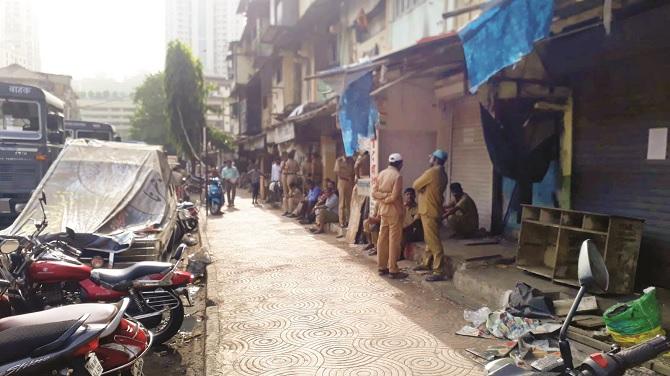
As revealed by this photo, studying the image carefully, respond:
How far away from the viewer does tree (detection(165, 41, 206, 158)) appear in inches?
1111

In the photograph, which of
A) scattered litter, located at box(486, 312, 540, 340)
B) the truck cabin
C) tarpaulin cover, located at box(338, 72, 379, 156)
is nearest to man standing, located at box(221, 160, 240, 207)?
the truck cabin

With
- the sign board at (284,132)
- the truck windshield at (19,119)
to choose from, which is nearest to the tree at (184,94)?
the sign board at (284,132)

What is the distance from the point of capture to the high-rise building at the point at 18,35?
4200 cm

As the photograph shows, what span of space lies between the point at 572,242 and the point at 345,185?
6.08 m

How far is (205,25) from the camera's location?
68750mm

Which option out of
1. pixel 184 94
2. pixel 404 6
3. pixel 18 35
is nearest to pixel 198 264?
pixel 404 6

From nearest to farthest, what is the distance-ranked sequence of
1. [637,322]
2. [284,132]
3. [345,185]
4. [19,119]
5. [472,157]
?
[637,322] → [472,157] → [19,119] → [345,185] → [284,132]

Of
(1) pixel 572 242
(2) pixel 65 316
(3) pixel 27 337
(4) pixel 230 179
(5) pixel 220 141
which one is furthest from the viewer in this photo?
(5) pixel 220 141

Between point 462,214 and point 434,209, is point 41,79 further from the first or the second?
point 434,209

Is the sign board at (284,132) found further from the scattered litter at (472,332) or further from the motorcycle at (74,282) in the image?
the scattered litter at (472,332)

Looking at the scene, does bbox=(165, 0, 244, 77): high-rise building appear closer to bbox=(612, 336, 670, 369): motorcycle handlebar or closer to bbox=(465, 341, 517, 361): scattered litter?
bbox=(465, 341, 517, 361): scattered litter

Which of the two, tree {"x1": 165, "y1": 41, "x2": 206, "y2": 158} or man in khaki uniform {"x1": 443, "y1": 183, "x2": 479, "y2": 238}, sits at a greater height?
tree {"x1": 165, "y1": 41, "x2": 206, "y2": 158}

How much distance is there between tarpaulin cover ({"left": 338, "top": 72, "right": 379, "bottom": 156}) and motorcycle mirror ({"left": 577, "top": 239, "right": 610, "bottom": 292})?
21.6 feet

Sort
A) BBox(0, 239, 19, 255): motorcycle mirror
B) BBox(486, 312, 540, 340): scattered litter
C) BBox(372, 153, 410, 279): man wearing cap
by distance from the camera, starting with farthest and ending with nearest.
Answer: BBox(372, 153, 410, 279): man wearing cap → BBox(486, 312, 540, 340): scattered litter → BBox(0, 239, 19, 255): motorcycle mirror
